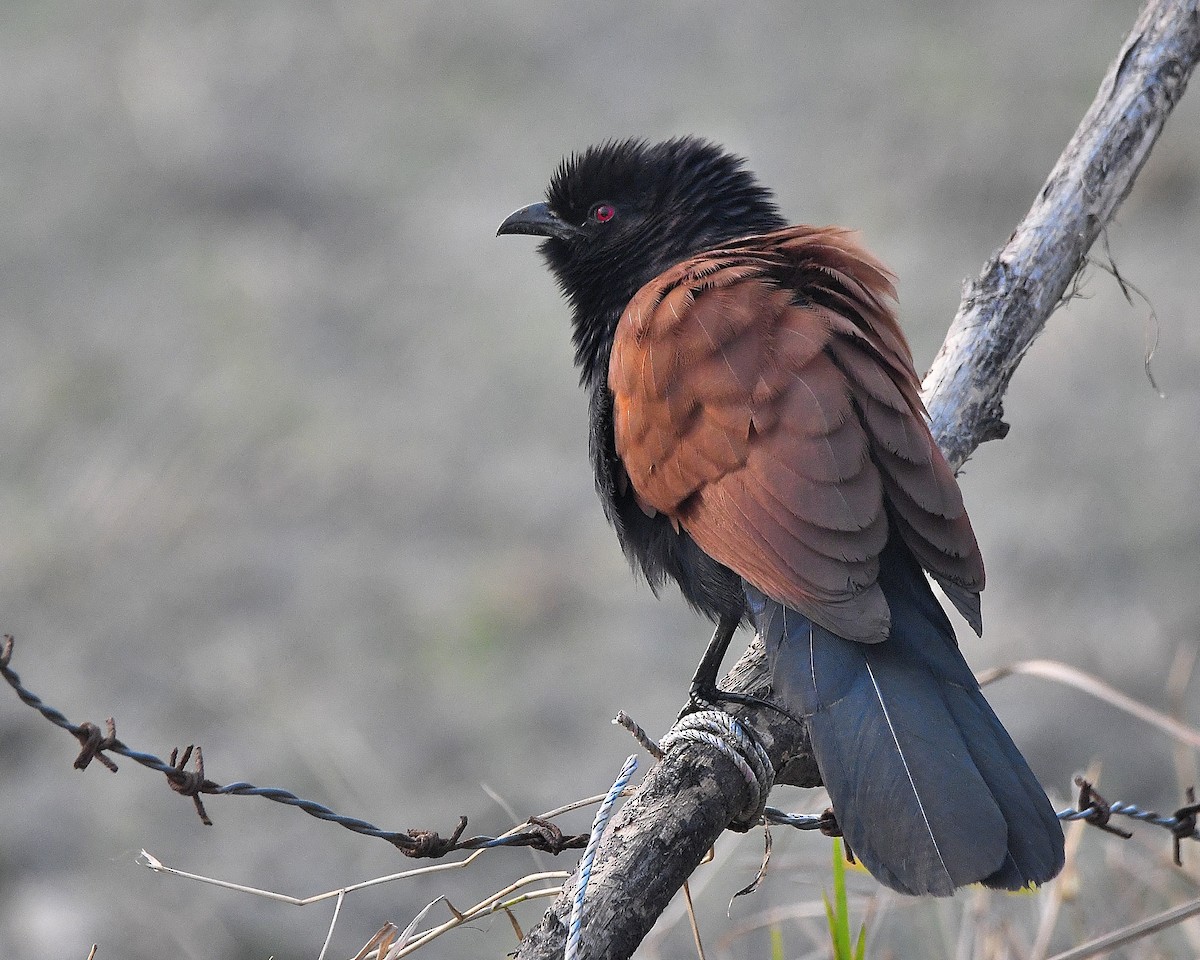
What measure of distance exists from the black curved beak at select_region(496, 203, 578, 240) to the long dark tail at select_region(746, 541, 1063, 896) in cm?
139

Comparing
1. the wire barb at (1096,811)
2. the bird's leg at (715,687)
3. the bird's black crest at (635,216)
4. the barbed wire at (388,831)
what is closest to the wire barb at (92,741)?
the barbed wire at (388,831)

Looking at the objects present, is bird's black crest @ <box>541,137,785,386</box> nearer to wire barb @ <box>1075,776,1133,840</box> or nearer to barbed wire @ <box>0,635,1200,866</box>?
barbed wire @ <box>0,635,1200,866</box>

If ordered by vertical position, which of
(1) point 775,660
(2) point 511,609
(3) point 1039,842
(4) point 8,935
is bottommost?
(3) point 1039,842

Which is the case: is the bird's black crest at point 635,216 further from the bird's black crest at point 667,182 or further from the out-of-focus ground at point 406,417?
the out-of-focus ground at point 406,417

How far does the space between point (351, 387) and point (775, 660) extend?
5.06 metres

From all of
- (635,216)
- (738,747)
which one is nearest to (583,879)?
(738,747)

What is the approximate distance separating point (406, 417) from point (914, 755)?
5.13 meters

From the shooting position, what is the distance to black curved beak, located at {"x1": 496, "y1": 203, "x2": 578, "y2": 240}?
136 inches

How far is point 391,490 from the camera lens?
6.41 meters

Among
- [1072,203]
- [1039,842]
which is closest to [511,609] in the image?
[1072,203]

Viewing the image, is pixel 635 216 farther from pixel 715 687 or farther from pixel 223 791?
pixel 223 791

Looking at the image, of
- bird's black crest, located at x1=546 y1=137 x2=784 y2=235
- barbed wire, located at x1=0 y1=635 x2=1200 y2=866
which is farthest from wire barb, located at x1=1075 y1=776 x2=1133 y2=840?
bird's black crest, located at x1=546 y1=137 x2=784 y2=235

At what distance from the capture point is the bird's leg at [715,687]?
252 cm

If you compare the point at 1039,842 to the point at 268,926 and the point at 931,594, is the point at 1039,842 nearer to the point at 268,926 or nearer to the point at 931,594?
the point at 931,594
